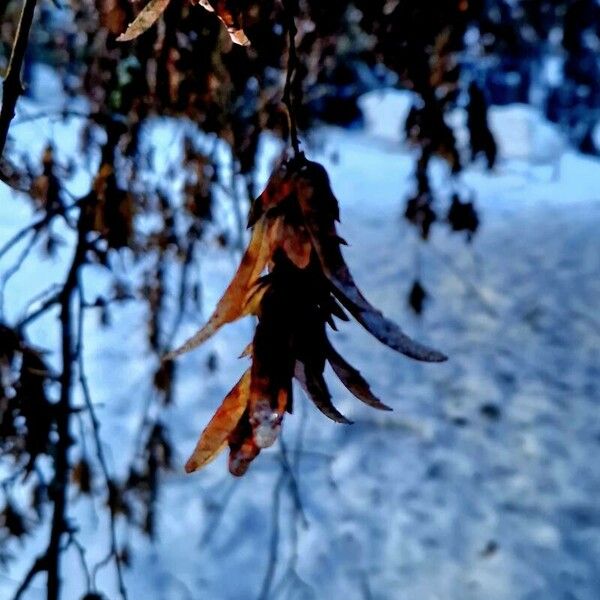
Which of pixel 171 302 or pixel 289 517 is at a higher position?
pixel 171 302

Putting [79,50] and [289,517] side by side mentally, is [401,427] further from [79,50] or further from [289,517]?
[79,50]

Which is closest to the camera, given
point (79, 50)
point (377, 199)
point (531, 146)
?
point (79, 50)

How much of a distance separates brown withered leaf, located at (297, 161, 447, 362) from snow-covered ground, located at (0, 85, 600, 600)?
3.88 feet

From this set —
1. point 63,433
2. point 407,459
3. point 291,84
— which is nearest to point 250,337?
point 407,459

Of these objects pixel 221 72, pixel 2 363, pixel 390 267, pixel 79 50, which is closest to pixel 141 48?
pixel 221 72

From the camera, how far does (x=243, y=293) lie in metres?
0.51

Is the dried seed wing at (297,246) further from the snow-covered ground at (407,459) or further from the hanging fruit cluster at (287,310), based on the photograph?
the snow-covered ground at (407,459)

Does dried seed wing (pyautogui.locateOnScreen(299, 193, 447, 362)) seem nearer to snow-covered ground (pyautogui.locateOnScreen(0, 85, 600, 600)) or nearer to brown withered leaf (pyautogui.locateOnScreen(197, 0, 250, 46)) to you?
brown withered leaf (pyautogui.locateOnScreen(197, 0, 250, 46))

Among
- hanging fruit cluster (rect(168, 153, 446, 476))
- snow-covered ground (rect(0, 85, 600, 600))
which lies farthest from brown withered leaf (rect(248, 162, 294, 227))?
snow-covered ground (rect(0, 85, 600, 600))

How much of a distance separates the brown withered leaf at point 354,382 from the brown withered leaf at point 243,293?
0.06 metres

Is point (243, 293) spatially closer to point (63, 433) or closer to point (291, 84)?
point (291, 84)

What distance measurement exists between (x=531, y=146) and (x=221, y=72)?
8518 millimetres

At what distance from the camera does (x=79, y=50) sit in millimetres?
2523

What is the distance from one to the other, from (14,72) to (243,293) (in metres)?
0.22
